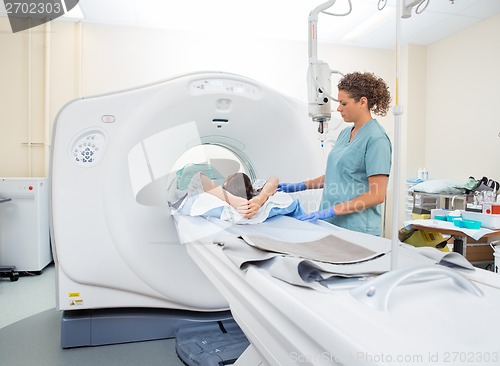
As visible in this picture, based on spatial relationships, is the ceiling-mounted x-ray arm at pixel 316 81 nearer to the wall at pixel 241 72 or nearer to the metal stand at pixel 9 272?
the wall at pixel 241 72

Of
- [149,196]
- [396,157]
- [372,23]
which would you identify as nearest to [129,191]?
[149,196]

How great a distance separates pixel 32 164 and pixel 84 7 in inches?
53.8

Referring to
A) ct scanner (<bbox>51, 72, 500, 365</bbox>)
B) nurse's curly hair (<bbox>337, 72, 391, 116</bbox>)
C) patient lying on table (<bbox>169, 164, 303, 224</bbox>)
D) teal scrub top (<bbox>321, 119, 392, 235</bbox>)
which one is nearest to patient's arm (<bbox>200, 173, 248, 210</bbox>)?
patient lying on table (<bbox>169, 164, 303, 224</bbox>)

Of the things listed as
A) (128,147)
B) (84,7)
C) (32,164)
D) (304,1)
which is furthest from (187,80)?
(32,164)

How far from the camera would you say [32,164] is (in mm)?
3250

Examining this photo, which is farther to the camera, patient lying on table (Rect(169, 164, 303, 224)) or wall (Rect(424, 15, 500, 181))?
wall (Rect(424, 15, 500, 181))

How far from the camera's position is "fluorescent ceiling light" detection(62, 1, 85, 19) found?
3.12 meters

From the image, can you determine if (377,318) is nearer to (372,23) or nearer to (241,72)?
(241,72)

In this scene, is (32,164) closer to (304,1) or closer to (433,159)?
(304,1)

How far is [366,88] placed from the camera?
146 cm

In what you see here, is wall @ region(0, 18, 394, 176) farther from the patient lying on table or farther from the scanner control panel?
the patient lying on table

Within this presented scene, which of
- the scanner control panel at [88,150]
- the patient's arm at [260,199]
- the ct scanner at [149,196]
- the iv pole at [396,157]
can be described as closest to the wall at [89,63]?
the ct scanner at [149,196]

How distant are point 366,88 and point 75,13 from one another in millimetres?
2771

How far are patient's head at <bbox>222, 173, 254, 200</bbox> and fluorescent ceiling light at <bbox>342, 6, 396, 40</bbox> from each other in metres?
2.41
